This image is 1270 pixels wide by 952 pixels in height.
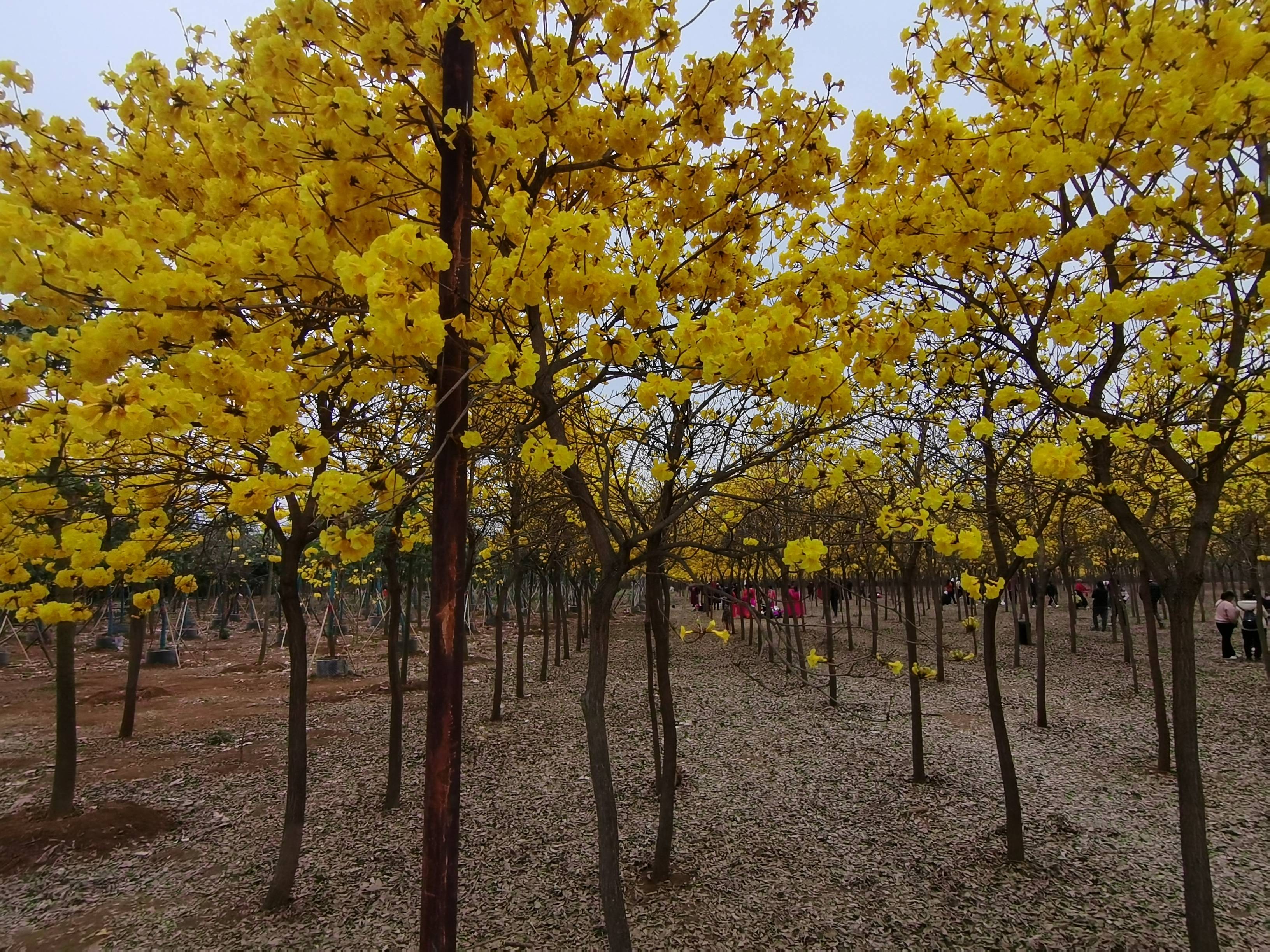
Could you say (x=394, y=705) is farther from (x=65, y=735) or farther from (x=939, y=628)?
(x=939, y=628)

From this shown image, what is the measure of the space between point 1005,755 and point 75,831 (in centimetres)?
774

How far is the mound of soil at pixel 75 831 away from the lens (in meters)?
5.12

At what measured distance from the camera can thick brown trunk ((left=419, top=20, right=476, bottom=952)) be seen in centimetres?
204

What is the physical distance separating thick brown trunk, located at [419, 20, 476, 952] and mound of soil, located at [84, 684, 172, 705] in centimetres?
1251

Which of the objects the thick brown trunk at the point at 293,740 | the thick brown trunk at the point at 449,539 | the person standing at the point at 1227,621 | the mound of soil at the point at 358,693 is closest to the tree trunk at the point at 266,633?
the mound of soil at the point at 358,693

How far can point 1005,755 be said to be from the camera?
489 cm

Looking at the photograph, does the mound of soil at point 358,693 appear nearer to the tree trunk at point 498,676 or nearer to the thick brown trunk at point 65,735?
the tree trunk at point 498,676

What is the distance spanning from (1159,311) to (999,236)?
2.72 ft

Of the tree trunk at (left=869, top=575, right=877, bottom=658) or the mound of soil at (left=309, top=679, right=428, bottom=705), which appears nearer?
the tree trunk at (left=869, top=575, right=877, bottom=658)

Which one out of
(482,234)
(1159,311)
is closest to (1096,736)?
(1159,311)

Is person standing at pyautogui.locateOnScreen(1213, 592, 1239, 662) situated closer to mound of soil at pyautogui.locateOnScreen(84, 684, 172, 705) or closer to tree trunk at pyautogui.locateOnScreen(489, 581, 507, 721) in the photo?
tree trunk at pyautogui.locateOnScreen(489, 581, 507, 721)

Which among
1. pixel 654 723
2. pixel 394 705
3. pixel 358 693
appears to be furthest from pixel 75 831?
pixel 358 693

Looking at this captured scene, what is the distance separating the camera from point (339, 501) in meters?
1.90

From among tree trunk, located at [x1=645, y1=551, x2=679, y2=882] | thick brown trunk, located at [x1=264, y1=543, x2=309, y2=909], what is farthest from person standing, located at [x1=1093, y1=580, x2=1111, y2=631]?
thick brown trunk, located at [x1=264, y1=543, x2=309, y2=909]
